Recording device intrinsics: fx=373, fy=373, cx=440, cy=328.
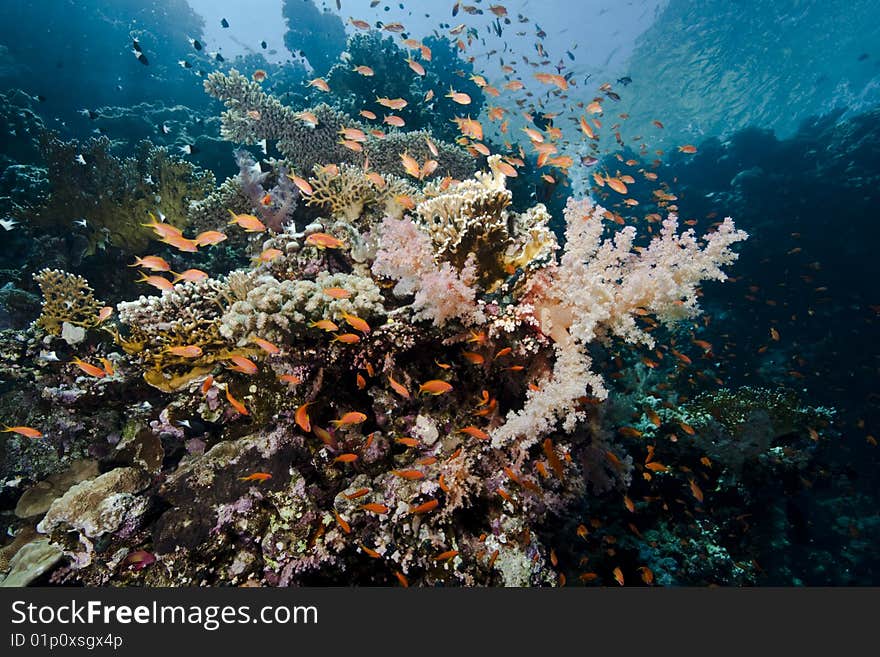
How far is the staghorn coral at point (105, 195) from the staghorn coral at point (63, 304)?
218 cm

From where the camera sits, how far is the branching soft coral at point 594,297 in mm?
3240

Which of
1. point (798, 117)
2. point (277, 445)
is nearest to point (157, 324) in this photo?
point (277, 445)

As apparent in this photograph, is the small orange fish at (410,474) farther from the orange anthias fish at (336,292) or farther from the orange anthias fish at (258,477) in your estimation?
the orange anthias fish at (336,292)

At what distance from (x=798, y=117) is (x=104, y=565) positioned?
56.4m

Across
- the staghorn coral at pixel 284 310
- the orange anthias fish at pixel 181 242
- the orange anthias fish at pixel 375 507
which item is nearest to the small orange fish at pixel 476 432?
the orange anthias fish at pixel 375 507

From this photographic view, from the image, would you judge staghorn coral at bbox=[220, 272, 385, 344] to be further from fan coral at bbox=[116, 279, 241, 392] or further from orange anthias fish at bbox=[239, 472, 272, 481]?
orange anthias fish at bbox=[239, 472, 272, 481]

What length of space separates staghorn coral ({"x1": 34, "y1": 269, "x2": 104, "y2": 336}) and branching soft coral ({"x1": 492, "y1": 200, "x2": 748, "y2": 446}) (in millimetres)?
5628

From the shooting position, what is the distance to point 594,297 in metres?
3.40

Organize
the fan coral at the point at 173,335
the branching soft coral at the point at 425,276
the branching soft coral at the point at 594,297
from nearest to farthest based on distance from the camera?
the branching soft coral at the point at 594,297
the branching soft coral at the point at 425,276
the fan coral at the point at 173,335

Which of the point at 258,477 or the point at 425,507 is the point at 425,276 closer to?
the point at 425,507

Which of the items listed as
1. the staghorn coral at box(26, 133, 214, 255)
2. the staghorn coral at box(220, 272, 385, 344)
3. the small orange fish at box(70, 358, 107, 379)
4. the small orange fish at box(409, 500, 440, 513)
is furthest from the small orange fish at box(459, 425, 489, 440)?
the staghorn coral at box(26, 133, 214, 255)

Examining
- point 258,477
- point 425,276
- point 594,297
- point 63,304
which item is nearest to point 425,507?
point 258,477

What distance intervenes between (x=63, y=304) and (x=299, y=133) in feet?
16.6

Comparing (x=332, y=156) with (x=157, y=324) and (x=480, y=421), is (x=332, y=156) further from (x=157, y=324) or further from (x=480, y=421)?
(x=480, y=421)
